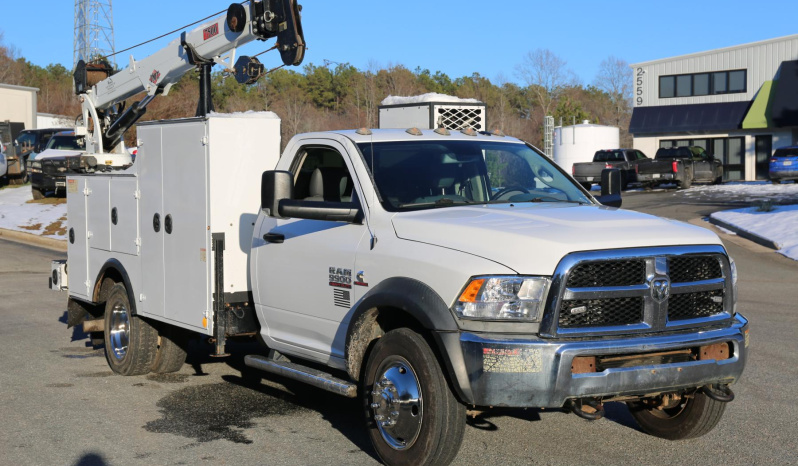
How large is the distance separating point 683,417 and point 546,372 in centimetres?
176

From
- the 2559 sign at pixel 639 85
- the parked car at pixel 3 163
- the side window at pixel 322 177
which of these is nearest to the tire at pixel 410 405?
the side window at pixel 322 177

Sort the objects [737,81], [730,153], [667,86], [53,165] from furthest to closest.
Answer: [667,86]
[730,153]
[737,81]
[53,165]

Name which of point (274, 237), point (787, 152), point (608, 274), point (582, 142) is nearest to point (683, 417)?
point (608, 274)

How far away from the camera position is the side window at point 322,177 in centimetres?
665

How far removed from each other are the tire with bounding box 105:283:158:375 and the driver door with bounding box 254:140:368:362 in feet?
6.35

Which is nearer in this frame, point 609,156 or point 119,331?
point 119,331

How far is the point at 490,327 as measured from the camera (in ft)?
16.8

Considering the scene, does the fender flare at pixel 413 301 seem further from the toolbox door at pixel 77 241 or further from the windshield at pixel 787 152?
the windshield at pixel 787 152

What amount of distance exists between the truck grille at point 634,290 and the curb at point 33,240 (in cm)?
1894

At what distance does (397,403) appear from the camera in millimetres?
5559

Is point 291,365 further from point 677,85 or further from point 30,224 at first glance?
point 677,85

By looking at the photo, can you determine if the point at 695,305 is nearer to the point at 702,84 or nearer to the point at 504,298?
the point at 504,298

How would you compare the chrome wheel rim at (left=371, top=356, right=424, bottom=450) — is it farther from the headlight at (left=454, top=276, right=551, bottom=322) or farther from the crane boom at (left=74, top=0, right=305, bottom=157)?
the crane boom at (left=74, top=0, right=305, bottom=157)

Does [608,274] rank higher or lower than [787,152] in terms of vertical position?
lower
